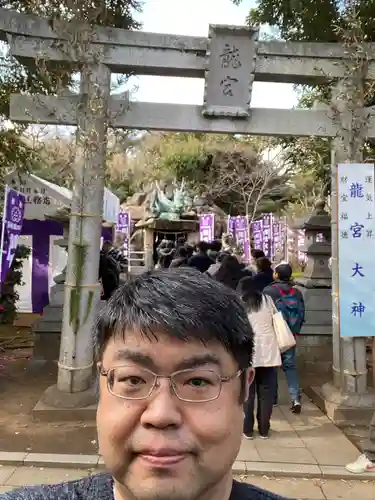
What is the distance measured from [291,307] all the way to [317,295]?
8.23ft

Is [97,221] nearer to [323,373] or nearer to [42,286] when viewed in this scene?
[323,373]

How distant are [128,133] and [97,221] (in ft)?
3.80

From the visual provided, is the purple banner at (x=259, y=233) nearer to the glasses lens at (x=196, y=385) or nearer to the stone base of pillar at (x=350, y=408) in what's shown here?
the stone base of pillar at (x=350, y=408)

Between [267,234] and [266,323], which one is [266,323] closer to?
[266,323]

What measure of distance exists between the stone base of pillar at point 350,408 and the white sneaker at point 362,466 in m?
1.13

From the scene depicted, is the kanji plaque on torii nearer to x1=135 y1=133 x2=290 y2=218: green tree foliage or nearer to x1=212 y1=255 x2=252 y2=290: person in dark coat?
x1=212 y1=255 x2=252 y2=290: person in dark coat

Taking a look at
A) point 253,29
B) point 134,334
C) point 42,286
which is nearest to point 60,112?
point 253,29

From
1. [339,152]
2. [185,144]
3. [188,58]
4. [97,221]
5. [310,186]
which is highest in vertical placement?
[185,144]

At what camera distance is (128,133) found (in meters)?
5.34

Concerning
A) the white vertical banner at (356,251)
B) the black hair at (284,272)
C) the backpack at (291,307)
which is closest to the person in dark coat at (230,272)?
the black hair at (284,272)

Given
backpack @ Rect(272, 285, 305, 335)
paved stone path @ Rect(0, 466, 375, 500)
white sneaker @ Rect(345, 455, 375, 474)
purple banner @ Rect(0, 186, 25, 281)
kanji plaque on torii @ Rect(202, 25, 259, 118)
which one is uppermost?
kanji plaque on torii @ Rect(202, 25, 259, 118)

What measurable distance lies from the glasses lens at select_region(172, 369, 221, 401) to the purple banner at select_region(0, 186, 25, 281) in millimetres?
4547

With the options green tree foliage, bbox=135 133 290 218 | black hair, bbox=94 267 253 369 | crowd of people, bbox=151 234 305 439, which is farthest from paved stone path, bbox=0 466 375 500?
green tree foliage, bbox=135 133 290 218

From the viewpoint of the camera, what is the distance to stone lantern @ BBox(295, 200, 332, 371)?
7.21m
